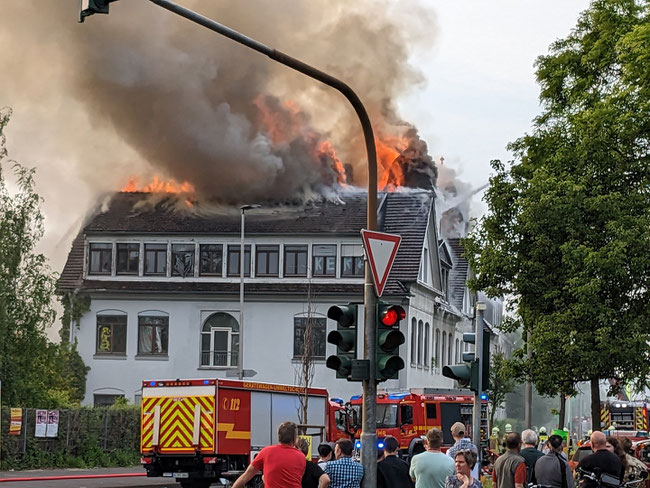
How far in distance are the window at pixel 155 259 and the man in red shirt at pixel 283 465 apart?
46333 mm

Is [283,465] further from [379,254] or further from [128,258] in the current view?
[128,258]

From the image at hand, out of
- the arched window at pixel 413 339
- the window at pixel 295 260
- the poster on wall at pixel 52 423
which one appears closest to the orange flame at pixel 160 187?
the window at pixel 295 260

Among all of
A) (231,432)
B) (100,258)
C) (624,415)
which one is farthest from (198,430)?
(100,258)

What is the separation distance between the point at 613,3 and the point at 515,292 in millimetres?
8175

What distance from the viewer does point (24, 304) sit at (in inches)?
1684

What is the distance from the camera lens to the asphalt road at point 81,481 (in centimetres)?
3081

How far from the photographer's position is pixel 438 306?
6097 cm

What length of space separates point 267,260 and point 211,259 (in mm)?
2664

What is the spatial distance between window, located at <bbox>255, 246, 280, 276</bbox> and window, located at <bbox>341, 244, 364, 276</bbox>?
9.94 feet

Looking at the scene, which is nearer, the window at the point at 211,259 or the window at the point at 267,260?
the window at the point at 267,260

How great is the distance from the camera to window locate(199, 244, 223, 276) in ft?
186

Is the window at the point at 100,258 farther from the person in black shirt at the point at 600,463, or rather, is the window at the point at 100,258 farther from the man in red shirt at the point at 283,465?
the man in red shirt at the point at 283,465

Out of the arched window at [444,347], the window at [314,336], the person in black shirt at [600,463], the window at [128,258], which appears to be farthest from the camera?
the arched window at [444,347]

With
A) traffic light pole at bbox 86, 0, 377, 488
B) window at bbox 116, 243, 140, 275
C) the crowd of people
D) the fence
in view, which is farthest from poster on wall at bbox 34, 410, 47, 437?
traffic light pole at bbox 86, 0, 377, 488
